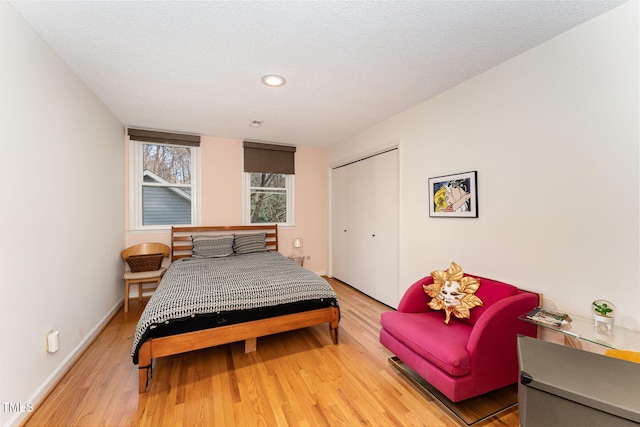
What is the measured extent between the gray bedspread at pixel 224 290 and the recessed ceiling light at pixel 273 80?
1876 mm

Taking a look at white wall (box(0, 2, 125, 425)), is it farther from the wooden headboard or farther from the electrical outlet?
the wooden headboard

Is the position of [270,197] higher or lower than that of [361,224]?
higher

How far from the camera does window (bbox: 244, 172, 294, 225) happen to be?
14.8 ft

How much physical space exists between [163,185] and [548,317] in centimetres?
460

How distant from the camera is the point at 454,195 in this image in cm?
249

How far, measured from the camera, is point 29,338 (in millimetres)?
1628

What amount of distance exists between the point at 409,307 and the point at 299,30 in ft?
7.48

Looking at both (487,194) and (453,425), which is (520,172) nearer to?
(487,194)

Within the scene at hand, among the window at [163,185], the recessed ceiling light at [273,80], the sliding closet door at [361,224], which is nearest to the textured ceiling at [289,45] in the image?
the recessed ceiling light at [273,80]

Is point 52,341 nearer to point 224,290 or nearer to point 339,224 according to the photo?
point 224,290

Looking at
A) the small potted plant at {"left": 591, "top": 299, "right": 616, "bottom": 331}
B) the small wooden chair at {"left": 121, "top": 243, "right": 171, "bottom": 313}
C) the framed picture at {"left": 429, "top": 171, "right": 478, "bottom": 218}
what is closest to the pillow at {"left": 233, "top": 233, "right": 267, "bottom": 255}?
the small wooden chair at {"left": 121, "top": 243, "right": 171, "bottom": 313}

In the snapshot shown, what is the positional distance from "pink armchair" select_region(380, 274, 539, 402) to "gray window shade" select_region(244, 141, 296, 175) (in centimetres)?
332

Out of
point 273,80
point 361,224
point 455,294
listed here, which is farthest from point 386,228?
point 273,80

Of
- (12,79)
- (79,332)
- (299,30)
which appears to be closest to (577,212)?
(299,30)
